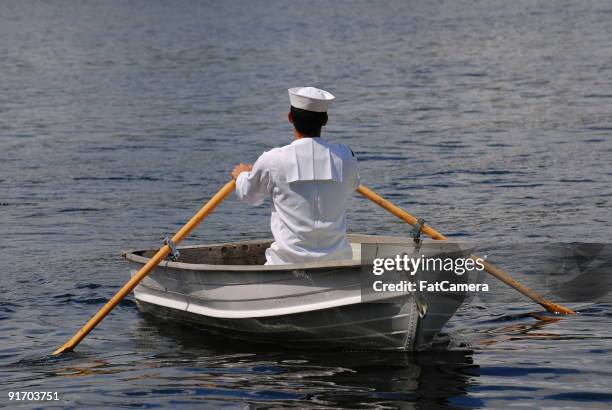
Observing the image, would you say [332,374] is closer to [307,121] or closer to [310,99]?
[307,121]

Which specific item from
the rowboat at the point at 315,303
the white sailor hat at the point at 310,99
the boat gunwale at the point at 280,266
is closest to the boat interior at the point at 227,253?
the boat gunwale at the point at 280,266

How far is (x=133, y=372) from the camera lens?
11898mm

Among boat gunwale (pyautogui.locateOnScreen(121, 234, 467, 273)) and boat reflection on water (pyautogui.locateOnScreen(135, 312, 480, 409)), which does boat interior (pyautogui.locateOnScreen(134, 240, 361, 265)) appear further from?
boat reflection on water (pyautogui.locateOnScreen(135, 312, 480, 409))

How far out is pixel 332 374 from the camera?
1141 centimetres

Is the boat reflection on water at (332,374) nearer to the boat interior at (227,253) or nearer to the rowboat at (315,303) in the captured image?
the rowboat at (315,303)

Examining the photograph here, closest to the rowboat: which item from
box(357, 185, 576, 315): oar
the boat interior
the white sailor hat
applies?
box(357, 185, 576, 315): oar

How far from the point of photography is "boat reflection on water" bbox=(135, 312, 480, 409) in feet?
35.1

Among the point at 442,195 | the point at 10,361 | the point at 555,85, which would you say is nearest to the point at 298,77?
the point at 555,85

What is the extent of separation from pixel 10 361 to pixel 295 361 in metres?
2.98

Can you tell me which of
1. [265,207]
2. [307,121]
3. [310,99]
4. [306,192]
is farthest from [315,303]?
[265,207]

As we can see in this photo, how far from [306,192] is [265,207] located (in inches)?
408

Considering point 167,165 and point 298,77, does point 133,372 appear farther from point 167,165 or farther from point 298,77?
point 298,77

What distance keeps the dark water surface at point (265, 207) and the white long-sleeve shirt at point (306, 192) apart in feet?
3.77

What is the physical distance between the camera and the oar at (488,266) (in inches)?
507
